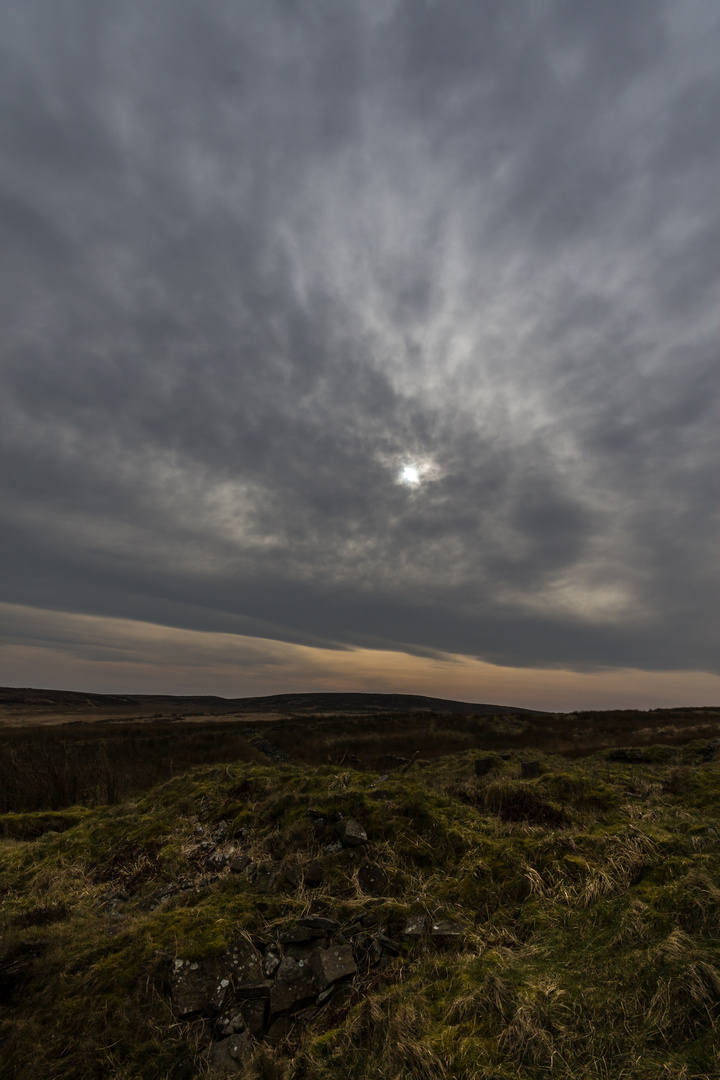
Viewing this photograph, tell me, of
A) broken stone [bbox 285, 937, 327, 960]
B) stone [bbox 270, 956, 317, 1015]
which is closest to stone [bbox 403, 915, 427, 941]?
broken stone [bbox 285, 937, 327, 960]

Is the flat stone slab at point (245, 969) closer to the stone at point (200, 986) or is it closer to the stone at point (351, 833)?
the stone at point (200, 986)

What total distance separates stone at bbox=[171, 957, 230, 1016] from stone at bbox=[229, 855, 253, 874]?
2.30 m

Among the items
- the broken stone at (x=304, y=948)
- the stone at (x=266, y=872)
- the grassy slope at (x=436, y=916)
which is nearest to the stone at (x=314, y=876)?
the grassy slope at (x=436, y=916)

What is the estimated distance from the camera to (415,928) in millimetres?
5816

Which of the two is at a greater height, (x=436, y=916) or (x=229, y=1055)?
(x=436, y=916)

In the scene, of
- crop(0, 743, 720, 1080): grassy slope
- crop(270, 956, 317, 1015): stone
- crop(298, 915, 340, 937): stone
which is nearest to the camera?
crop(0, 743, 720, 1080): grassy slope

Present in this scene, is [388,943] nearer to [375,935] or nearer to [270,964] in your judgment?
[375,935]

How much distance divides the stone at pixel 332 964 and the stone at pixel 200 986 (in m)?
1.04

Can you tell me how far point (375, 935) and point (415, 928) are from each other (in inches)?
19.6

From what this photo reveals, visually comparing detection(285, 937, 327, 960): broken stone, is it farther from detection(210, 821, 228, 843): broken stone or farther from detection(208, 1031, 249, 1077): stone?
detection(210, 821, 228, 843): broken stone

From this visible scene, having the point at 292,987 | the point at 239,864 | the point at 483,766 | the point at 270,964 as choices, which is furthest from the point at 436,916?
the point at 483,766

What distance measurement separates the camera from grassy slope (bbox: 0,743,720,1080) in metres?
3.80

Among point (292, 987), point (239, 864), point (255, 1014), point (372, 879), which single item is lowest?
point (255, 1014)

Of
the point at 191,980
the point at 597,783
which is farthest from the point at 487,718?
the point at 191,980
